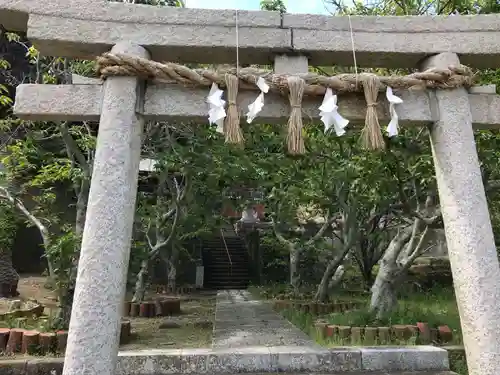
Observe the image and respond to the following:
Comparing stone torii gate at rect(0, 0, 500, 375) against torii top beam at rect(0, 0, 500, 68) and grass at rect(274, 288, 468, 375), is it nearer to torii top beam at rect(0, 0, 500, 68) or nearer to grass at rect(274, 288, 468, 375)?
torii top beam at rect(0, 0, 500, 68)

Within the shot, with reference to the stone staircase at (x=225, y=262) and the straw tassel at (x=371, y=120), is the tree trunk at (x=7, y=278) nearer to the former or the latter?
the stone staircase at (x=225, y=262)

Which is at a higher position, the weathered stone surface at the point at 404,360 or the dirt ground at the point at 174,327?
the dirt ground at the point at 174,327

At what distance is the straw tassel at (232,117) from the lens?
2.99m

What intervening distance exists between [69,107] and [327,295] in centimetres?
841

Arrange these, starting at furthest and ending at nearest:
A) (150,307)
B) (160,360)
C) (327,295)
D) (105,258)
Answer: (327,295)
(150,307)
(160,360)
(105,258)

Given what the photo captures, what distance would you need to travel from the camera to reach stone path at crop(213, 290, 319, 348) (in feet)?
19.8

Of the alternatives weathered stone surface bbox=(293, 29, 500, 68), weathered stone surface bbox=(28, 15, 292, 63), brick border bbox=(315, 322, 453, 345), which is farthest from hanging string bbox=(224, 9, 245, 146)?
brick border bbox=(315, 322, 453, 345)

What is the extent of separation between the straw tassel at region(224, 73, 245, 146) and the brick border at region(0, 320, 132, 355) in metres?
4.32

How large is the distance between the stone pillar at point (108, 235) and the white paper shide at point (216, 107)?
1.87 ft

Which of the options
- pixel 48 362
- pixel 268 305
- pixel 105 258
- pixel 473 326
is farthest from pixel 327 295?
pixel 105 258

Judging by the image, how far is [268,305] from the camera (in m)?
10.8

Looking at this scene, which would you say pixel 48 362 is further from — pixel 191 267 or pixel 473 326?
pixel 191 267

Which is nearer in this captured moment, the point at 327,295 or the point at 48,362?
the point at 48,362

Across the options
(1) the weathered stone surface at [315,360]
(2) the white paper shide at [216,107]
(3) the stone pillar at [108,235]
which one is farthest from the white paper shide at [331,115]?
(1) the weathered stone surface at [315,360]
